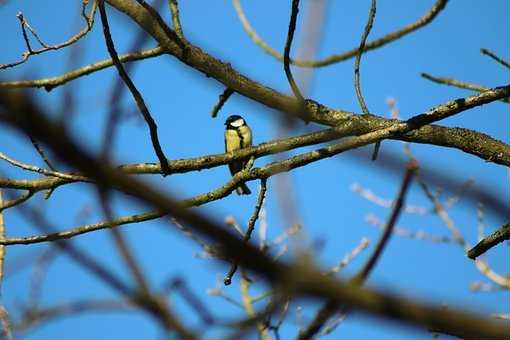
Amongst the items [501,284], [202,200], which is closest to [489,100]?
[202,200]

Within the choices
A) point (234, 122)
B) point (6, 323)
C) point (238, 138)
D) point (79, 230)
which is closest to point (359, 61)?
point (79, 230)

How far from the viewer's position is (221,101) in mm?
3895

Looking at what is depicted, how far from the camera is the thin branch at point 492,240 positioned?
3.00 metres

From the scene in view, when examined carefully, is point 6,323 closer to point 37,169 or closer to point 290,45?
point 37,169

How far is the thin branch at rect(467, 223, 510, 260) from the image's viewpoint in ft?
9.86

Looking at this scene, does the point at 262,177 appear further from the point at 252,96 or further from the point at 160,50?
the point at 160,50

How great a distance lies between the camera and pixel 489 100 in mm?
2992

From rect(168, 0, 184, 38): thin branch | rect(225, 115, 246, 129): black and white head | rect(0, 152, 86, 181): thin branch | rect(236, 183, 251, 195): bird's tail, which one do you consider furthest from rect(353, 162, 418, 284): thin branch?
rect(225, 115, 246, 129): black and white head

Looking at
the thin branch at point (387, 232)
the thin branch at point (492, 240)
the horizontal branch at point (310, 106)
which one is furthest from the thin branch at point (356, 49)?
the thin branch at point (387, 232)

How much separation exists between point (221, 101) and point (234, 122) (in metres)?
5.18

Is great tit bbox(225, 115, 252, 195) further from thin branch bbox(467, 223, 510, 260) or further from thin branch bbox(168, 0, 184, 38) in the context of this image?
thin branch bbox(467, 223, 510, 260)

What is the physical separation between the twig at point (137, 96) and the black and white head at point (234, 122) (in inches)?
230

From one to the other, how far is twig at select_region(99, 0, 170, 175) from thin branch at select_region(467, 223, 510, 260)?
5.30 feet

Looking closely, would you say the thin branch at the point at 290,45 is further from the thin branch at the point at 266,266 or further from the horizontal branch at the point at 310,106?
the thin branch at the point at 266,266
